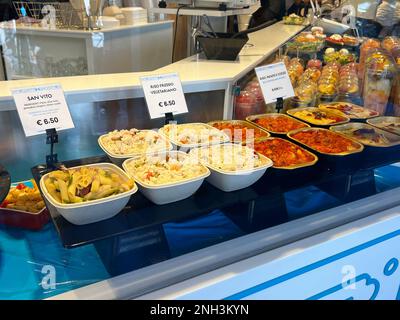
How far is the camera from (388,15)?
191 centimetres

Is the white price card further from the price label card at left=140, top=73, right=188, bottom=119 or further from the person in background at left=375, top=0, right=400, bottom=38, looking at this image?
the person in background at left=375, top=0, right=400, bottom=38

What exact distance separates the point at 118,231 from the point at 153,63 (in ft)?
10.3

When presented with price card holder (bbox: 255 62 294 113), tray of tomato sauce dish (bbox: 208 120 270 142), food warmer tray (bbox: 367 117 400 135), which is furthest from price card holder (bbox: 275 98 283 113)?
food warmer tray (bbox: 367 117 400 135)

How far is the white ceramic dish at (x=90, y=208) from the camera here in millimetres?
801

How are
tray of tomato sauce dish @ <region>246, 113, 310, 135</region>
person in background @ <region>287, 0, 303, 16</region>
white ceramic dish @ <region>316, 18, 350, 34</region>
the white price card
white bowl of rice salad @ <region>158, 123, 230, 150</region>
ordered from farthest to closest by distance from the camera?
person in background @ <region>287, 0, 303, 16</region> → white ceramic dish @ <region>316, 18, 350, 34</region> → tray of tomato sauce dish @ <region>246, 113, 310, 135</region> → white bowl of rice salad @ <region>158, 123, 230, 150</region> → the white price card

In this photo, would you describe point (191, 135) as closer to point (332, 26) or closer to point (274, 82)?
point (274, 82)

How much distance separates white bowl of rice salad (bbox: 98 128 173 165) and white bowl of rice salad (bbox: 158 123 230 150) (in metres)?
0.03

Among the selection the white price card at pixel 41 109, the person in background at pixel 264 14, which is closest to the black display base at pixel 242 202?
the white price card at pixel 41 109

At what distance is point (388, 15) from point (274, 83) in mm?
857

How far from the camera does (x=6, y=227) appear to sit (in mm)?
1050

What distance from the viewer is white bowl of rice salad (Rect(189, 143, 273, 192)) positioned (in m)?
1.00

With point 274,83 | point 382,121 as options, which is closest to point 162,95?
point 274,83

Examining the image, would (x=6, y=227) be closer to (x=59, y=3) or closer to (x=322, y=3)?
(x=59, y=3)

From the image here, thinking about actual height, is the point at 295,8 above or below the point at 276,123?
above
